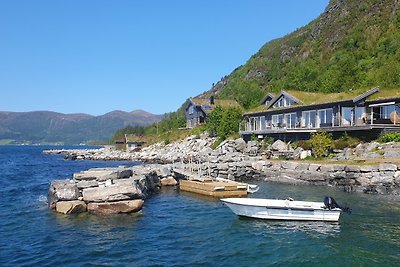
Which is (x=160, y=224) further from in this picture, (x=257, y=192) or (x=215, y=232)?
(x=257, y=192)

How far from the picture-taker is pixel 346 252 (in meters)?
16.7

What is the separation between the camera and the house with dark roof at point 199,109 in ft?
301

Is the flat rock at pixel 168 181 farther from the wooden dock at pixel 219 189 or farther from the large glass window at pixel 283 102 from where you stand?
the large glass window at pixel 283 102

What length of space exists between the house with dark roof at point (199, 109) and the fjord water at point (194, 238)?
213 ft

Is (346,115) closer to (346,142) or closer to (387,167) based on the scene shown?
(346,142)

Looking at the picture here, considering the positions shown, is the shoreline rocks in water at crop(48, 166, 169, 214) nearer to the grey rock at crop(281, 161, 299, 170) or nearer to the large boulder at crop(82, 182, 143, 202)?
the large boulder at crop(82, 182, 143, 202)

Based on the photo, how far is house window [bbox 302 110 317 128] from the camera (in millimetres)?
50094

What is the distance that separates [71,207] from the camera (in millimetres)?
24094

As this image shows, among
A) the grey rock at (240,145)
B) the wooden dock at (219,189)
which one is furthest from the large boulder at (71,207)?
the grey rock at (240,145)

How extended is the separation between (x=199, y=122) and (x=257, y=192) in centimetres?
6022

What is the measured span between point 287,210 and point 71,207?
44.9 feet

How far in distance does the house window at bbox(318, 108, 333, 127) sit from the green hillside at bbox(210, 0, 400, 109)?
58.7ft

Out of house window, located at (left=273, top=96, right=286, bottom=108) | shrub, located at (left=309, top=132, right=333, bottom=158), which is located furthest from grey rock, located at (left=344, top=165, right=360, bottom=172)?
house window, located at (left=273, top=96, right=286, bottom=108)

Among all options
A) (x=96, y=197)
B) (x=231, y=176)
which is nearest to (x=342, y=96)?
(x=231, y=176)
